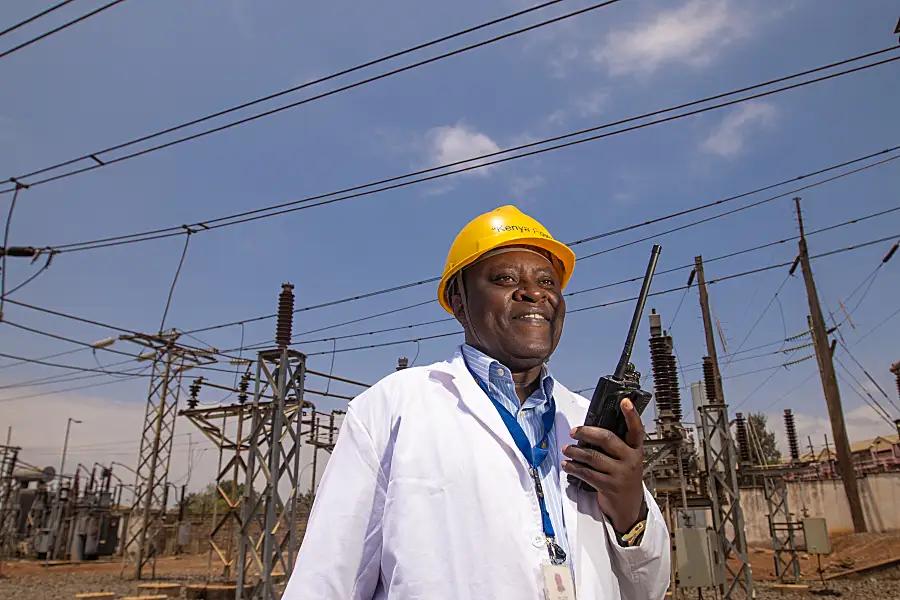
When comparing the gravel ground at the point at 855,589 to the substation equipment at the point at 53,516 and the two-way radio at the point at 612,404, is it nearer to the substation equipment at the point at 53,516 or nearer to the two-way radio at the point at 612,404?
the two-way radio at the point at 612,404

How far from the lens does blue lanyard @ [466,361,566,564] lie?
1.66 m

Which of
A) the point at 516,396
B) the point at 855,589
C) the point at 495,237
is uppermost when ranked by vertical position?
the point at 495,237

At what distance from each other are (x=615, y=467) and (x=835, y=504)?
37.0 metres

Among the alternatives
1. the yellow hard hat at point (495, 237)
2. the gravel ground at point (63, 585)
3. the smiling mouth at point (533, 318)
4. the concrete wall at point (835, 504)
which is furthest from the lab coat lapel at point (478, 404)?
the concrete wall at point (835, 504)

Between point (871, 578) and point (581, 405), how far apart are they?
2563 centimetres

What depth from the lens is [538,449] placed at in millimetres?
1902

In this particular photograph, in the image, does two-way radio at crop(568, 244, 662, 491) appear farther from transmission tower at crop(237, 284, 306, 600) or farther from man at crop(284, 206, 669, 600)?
transmission tower at crop(237, 284, 306, 600)

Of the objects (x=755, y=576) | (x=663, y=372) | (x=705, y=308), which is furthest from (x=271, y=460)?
(x=755, y=576)

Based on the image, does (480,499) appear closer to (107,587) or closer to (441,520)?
(441,520)

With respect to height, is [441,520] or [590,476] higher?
[590,476]

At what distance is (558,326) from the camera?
7.38ft

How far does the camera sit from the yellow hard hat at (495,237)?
2.28m

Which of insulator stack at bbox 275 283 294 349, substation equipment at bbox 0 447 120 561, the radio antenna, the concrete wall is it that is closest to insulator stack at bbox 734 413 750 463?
the concrete wall

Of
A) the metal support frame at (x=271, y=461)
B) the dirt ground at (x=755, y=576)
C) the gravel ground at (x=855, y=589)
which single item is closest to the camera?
the metal support frame at (x=271, y=461)
